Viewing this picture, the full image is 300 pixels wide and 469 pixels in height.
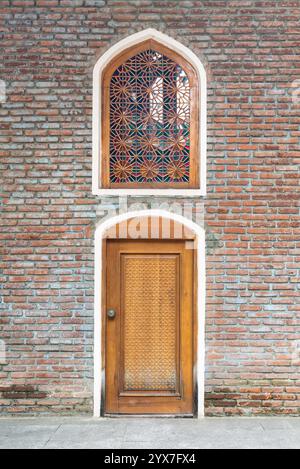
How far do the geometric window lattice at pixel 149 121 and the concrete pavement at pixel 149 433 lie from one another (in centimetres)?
252

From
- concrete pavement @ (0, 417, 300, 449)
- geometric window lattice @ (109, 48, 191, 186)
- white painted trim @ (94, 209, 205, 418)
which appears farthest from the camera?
geometric window lattice @ (109, 48, 191, 186)

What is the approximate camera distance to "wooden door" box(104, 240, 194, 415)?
4613 mm

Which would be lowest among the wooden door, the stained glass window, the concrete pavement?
the concrete pavement

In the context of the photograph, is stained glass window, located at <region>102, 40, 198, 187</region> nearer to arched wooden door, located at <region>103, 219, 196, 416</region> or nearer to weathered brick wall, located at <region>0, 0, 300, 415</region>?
weathered brick wall, located at <region>0, 0, 300, 415</region>

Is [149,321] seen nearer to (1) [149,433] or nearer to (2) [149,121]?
(1) [149,433]

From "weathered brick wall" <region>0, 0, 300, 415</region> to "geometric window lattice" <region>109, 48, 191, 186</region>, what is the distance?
286 millimetres

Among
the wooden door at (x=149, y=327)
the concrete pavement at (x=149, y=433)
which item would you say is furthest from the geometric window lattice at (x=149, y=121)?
the concrete pavement at (x=149, y=433)

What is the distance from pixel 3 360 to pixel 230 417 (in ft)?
8.09

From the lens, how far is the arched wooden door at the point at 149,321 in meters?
4.61

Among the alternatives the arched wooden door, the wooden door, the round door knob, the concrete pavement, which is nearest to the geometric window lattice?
the arched wooden door

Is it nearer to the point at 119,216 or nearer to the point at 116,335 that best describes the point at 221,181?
the point at 119,216

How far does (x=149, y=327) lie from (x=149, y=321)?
6cm

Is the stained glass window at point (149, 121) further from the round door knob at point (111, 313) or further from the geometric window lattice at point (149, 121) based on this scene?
the round door knob at point (111, 313)

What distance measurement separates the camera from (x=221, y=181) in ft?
15.1
